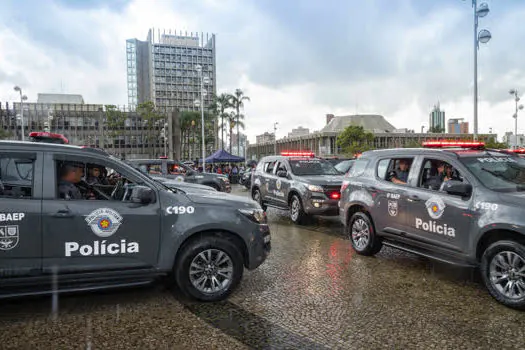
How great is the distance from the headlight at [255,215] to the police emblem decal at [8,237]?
2.35m

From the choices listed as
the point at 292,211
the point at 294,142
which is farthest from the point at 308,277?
the point at 294,142

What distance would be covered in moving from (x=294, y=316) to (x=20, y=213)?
118 inches

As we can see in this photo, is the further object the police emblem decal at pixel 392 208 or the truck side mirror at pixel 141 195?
the police emblem decal at pixel 392 208

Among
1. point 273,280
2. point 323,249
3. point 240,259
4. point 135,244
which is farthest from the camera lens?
point 323,249

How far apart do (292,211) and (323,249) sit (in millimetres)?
3290

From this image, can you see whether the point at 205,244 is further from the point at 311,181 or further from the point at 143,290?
the point at 311,181

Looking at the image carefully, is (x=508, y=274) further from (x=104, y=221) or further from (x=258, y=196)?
(x=258, y=196)

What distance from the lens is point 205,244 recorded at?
4586mm

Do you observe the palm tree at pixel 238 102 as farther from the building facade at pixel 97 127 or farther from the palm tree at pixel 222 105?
the building facade at pixel 97 127

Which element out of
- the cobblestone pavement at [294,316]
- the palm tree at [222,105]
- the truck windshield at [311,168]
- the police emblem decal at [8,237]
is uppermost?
the palm tree at [222,105]

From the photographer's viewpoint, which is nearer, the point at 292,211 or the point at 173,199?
the point at 173,199

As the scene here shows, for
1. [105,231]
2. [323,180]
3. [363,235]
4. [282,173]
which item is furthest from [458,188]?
[282,173]

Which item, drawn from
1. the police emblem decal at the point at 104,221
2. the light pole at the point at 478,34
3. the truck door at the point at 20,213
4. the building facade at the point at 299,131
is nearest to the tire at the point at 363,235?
the police emblem decal at the point at 104,221

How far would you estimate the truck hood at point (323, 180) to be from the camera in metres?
10.0
